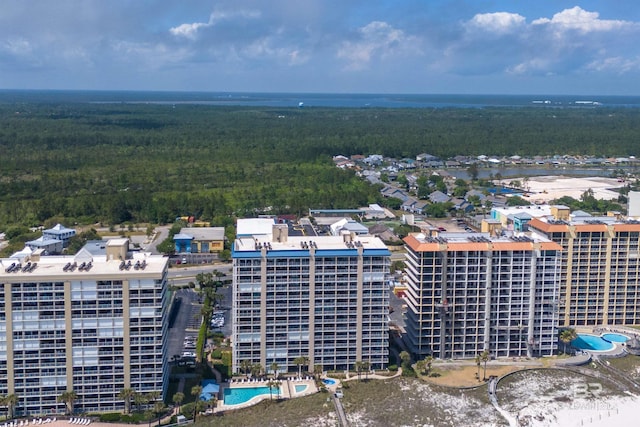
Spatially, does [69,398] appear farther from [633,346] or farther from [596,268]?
[596,268]

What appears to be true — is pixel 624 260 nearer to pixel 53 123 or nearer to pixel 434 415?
pixel 434 415

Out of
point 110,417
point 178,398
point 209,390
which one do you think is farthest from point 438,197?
point 110,417

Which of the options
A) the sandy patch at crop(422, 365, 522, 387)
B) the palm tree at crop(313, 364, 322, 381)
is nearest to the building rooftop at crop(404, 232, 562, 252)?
the sandy patch at crop(422, 365, 522, 387)

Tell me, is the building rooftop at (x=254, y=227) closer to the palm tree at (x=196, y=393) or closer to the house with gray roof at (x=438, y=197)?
the palm tree at (x=196, y=393)

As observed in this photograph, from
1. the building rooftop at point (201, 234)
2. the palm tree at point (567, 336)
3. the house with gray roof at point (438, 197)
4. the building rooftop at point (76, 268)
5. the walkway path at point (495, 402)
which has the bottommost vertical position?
the walkway path at point (495, 402)

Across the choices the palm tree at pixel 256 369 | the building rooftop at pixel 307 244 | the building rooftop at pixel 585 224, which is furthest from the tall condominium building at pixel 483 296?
the palm tree at pixel 256 369

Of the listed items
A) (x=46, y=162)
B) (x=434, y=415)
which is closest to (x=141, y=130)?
(x=46, y=162)
